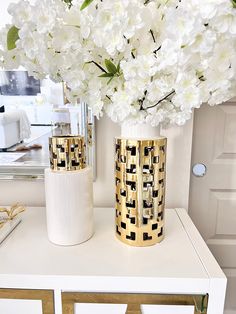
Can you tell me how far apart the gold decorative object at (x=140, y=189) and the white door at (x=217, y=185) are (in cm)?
42

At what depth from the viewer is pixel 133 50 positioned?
552 mm

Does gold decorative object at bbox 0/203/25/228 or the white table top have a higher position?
gold decorative object at bbox 0/203/25/228

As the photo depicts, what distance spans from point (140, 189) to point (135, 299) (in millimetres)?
250

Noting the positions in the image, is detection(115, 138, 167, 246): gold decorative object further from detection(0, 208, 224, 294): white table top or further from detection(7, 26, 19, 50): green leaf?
detection(7, 26, 19, 50): green leaf

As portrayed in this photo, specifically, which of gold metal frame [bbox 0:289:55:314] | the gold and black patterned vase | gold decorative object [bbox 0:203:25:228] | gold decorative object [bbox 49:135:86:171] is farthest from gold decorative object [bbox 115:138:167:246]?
gold decorative object [bbox 0:203:25:228]

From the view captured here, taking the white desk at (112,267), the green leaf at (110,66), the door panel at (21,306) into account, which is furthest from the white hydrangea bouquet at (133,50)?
the door panel at (21,306)

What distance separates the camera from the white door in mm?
1045

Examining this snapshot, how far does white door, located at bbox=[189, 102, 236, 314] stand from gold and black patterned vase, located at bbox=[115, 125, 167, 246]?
1.38 feet

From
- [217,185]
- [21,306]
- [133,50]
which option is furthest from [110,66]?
[217,185]

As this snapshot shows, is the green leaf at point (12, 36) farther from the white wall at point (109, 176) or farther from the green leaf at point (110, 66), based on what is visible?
the white wall at point (109, 176)

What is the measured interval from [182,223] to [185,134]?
315 millimetres

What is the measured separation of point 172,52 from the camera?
1.53 ft

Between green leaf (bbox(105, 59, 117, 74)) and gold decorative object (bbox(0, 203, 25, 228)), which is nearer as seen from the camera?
green leaf (bbox(105, 59, 117, 74))

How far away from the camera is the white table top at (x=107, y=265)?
598 millimetres
